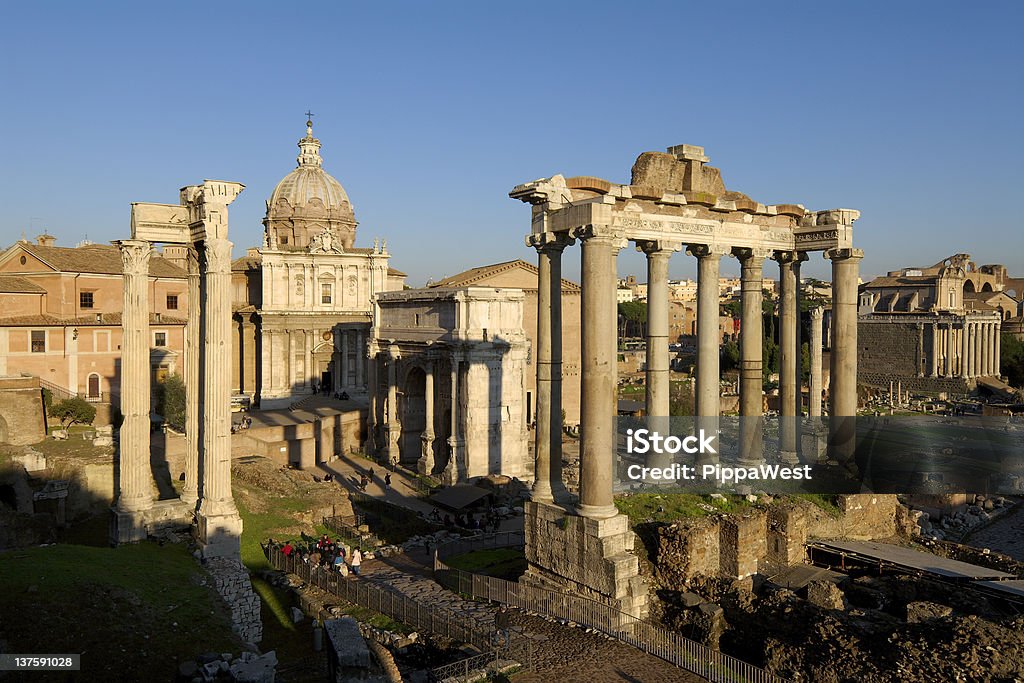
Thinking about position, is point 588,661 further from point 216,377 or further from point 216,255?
point 216,255

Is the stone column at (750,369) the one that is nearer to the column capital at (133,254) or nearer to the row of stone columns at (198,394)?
the row of stone columns at (198,394)

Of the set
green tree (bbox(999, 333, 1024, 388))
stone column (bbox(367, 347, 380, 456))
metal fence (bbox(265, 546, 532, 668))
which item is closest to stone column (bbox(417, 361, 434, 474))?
stone column (bbox(367, 347, 380, 456))

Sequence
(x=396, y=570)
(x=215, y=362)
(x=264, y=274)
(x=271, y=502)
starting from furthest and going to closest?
(x=264, y=274), (x=271, y=502), (x=396, y=570), (x=215, y=362)

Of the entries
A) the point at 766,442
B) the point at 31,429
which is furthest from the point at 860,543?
the point at 31,429

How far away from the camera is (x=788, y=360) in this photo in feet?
64.2

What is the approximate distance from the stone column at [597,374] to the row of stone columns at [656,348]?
0.06 ft

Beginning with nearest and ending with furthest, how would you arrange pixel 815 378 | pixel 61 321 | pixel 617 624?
pixel 617 624
pixel 815 378
pixel 61 321

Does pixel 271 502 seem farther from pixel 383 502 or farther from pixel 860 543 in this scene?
pixel 860 543

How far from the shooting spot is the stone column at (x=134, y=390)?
58.4ft

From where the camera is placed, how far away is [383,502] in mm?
28297

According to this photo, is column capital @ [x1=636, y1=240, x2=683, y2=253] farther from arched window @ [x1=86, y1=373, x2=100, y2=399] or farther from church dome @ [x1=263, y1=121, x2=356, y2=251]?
church dome @ [x1=263, y1=121, x2=356, y2=251]

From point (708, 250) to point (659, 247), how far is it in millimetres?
1426

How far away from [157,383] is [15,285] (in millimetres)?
7148

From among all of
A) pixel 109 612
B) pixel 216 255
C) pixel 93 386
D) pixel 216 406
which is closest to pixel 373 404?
pixel 93 386
